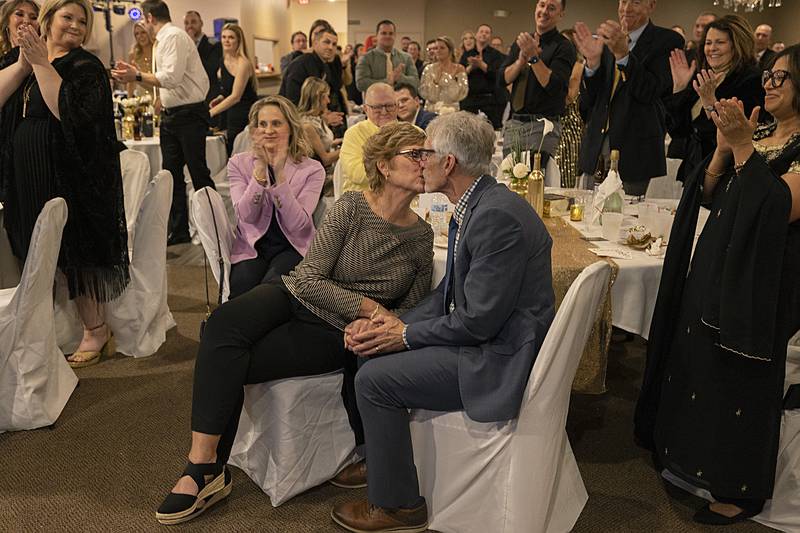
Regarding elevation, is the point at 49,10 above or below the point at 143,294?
above

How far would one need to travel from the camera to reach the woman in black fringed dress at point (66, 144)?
9.57ft

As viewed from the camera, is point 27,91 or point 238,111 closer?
point 27,91

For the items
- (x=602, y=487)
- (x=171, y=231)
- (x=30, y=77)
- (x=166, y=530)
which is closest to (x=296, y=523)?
(x=166, y=530)

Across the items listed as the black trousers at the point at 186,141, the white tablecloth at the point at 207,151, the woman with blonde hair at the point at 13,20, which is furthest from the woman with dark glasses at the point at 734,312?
the white tablecloth at the point at 207,151

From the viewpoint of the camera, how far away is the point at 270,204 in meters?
Result: 2.93

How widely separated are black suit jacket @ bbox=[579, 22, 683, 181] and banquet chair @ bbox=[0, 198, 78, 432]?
104 inches

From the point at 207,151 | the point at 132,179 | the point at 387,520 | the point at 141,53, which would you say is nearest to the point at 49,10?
the point at 132,179

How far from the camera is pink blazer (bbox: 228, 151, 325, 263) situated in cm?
292

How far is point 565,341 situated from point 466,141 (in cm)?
59

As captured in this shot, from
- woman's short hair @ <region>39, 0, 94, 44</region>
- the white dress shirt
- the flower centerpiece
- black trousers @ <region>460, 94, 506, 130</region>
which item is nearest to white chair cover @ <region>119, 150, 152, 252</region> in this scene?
woman's short hair @ <region>39, 0, 94, 44</region>

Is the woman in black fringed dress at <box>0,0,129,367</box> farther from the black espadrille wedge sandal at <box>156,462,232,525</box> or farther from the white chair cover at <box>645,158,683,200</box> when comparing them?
the white chair cover at <box>645,158,683,200</box>

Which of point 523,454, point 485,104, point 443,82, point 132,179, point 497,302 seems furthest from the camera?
point 485,104

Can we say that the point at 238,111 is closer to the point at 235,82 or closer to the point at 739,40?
the point at 235,82

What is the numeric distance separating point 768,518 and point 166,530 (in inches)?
72.3
